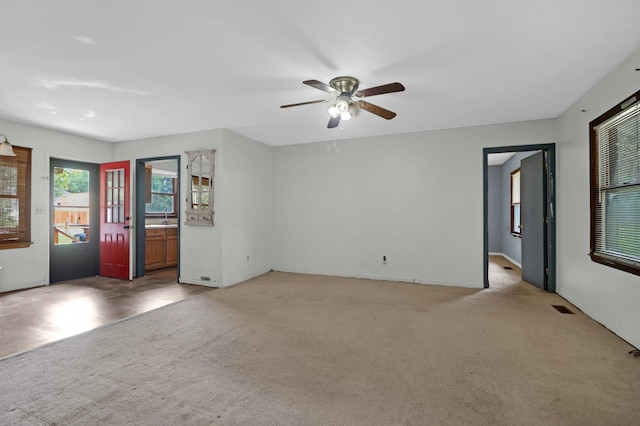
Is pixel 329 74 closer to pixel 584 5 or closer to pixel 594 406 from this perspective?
pixel 584 5

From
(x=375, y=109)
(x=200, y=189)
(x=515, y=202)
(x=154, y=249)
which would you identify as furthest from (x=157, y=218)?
(x=515, y=202)

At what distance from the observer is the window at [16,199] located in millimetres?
4391

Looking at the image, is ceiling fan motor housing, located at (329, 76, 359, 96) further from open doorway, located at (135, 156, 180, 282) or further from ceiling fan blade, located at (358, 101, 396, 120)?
open doorway, located at (135, 156, 180, 282)

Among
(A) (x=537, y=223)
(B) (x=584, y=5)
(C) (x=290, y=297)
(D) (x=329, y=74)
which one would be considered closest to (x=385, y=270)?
(C) (x=290, y=297)

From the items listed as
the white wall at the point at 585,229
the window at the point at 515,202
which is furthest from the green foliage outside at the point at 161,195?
the window at the point at 515,202

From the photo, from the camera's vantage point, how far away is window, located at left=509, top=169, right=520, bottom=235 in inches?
266

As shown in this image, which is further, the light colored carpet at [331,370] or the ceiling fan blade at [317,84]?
the ceiling fan blade at [317,84]

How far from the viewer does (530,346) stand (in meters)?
2.67

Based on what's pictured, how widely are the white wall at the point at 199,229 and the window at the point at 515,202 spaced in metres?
A: 6.18

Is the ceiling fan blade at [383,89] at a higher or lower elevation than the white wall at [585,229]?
higher

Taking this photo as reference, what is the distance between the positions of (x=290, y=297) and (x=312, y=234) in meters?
1.77

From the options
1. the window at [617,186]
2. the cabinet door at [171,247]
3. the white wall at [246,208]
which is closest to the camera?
the window at [617,186]

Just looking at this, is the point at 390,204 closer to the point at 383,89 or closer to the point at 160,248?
the point at 383,89

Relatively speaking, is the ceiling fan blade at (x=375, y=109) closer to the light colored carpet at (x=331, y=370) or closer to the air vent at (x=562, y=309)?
the light colored carpet at (x=331, y=370)
